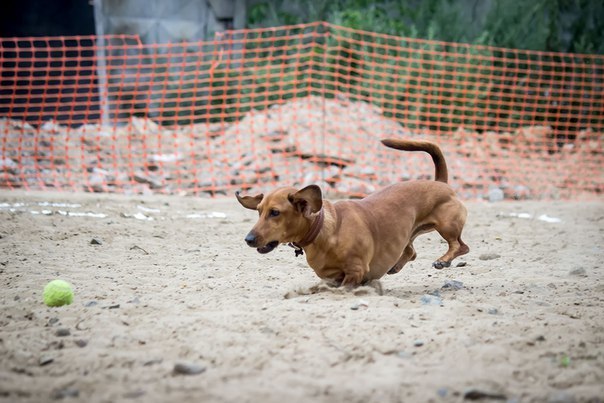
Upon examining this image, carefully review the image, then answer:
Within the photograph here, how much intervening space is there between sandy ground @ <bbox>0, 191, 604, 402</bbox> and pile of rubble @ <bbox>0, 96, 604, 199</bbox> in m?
3.09

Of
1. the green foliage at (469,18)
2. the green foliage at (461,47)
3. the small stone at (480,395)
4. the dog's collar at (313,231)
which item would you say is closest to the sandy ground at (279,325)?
the small stone at (480,395)

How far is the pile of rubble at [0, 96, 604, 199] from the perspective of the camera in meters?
8.92

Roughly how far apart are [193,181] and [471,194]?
3503 mm

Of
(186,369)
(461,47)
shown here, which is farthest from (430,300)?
(461,47)

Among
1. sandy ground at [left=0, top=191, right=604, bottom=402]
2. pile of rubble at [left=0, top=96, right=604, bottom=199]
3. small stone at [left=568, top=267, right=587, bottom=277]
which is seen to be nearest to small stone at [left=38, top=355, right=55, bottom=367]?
sandy ground at [left=0, top=191, right=604, bottom=402]

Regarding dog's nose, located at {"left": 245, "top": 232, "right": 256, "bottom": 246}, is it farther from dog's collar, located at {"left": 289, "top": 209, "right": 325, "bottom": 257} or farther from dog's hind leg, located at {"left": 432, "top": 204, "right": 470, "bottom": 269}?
dog's hind leg, located at {"left": 432, "top": 204, "right": 470, "bottom": 269}

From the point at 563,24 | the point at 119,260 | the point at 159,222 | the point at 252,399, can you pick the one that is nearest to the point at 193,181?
the point at 159,222

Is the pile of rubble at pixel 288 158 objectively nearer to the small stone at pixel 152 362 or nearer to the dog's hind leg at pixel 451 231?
the dog's hind leg at pixel 451 231

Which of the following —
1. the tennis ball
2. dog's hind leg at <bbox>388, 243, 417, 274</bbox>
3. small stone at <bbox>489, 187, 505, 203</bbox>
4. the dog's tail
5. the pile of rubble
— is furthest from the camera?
the pile of rubble

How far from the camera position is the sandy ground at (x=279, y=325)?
8.55 ft

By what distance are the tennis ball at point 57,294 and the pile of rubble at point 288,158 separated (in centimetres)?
473

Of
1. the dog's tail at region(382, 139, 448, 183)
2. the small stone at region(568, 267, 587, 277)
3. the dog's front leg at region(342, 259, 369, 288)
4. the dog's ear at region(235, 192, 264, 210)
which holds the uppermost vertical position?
the dog's tail at region(382, 139, 448, 183)

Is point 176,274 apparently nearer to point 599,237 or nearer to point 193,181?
point 599,237

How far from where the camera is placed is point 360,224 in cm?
415
